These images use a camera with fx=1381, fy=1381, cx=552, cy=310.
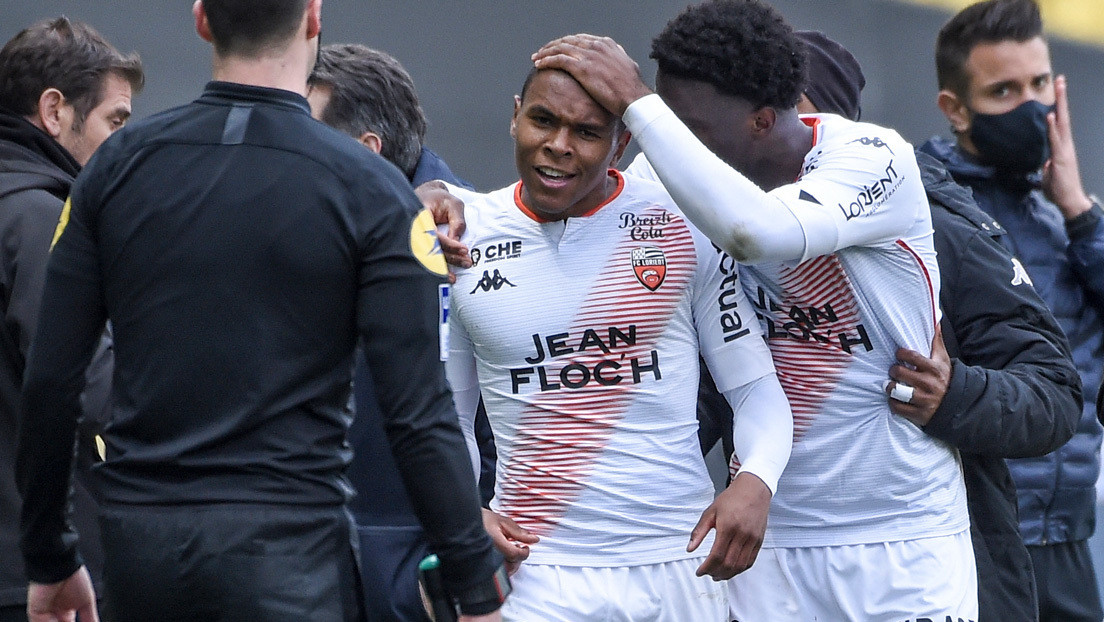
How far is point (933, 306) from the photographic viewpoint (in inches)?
110

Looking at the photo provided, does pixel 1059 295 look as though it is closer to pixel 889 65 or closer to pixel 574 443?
pixel 574 443

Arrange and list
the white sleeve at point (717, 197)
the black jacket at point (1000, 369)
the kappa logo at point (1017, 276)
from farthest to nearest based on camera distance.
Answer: the kappa logo at point (1017, 276) → the black jacket at point (1000, 369) → the white sleeve at point (717, 197)

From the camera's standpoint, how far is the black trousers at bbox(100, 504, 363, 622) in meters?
2.04

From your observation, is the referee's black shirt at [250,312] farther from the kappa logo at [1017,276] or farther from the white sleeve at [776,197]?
the kappa logo at [1017,276]

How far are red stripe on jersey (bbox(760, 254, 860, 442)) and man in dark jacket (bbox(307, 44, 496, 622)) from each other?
2.50 feet

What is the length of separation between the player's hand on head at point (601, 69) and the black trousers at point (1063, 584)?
1782 millimetres

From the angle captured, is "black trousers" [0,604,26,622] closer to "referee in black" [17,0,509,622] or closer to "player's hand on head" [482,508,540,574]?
"referee in black" [17,0,509,622]

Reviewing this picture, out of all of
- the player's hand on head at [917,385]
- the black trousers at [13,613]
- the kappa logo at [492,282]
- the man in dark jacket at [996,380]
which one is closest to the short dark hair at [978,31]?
the man in dark jacket at [996,380]

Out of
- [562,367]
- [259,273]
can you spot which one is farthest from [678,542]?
[259,273]

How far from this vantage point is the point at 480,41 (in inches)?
235

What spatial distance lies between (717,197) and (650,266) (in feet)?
0.85

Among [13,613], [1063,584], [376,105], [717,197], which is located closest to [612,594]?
[717,197]

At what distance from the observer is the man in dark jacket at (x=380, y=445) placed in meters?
2.96

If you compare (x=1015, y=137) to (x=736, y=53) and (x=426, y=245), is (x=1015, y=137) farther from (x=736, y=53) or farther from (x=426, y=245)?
(x=426, y=245)
